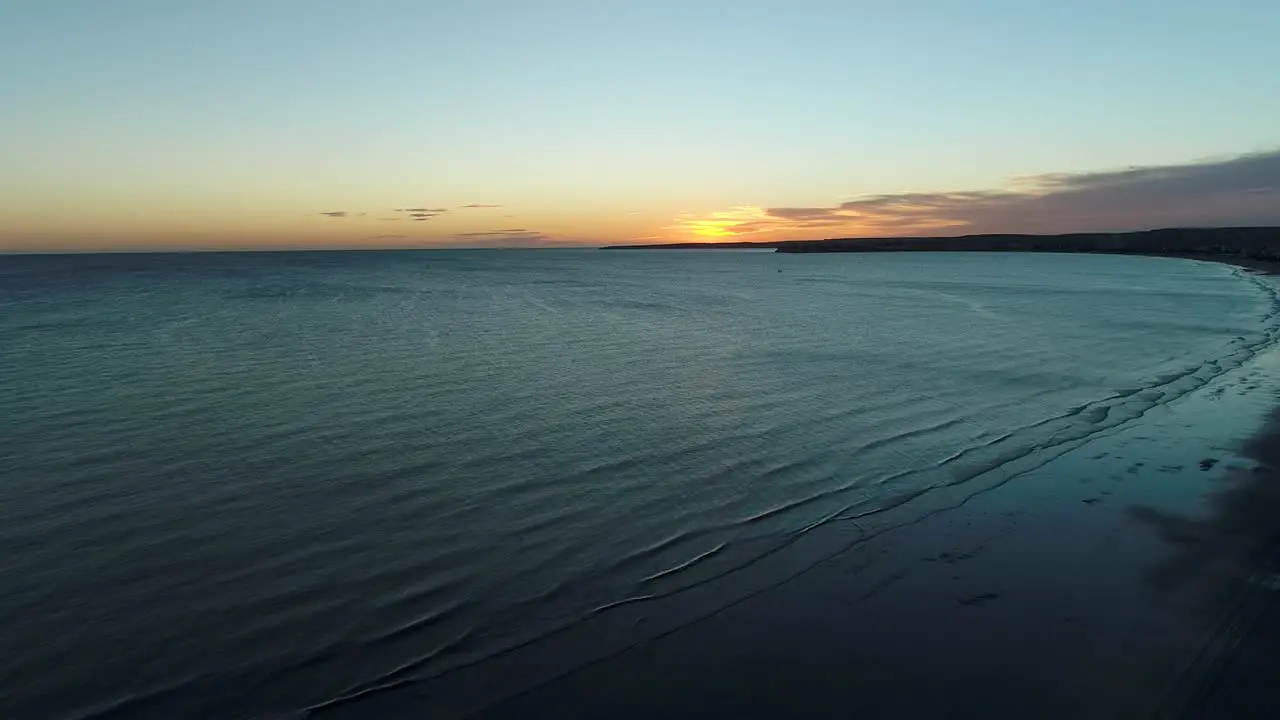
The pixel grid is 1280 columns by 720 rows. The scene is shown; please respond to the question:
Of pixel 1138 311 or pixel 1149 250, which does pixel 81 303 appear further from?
pixel 1149 250

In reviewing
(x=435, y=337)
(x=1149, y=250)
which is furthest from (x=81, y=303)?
(x=1149, y=250)

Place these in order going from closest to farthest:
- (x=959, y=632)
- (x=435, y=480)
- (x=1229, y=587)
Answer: (x=959, y=632), (x=1229, y=587), (x=435, y=480)

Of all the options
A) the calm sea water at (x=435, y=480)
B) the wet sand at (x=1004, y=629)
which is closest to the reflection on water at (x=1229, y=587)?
the wet sand at (x=1004, y=629)

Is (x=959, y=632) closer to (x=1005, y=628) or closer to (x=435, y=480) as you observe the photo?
(x=1005, y=628)

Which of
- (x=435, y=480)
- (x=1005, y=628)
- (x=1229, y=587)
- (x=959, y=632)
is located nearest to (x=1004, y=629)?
(x=1005, y=628)

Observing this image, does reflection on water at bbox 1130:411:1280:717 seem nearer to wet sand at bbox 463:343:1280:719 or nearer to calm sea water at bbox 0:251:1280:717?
wet sand at bbox 463:343:1280:719

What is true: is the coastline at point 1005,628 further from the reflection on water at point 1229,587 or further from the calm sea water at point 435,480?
the calm sea water at point 435,480

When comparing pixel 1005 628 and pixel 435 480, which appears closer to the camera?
pixel 1005 628
